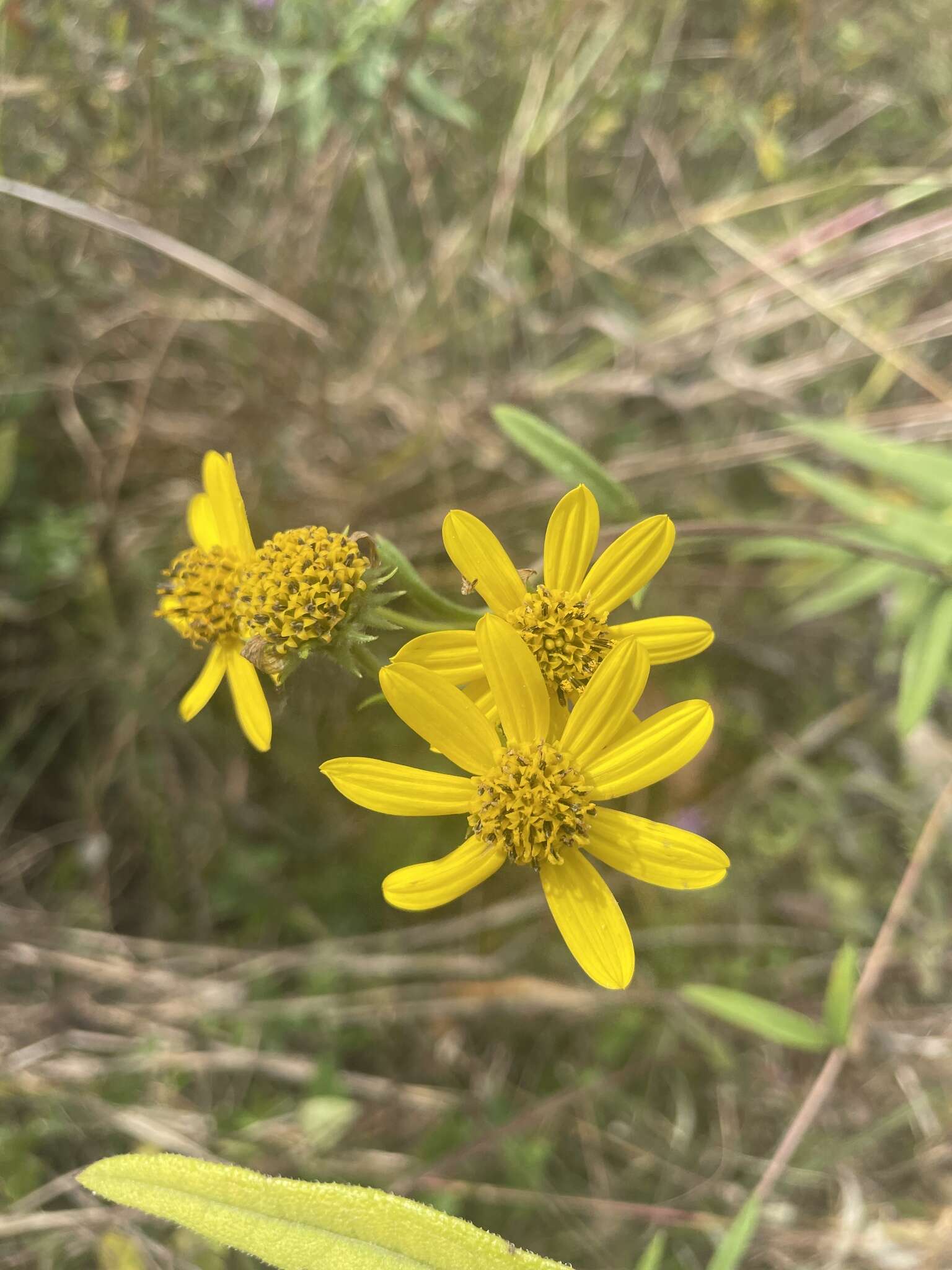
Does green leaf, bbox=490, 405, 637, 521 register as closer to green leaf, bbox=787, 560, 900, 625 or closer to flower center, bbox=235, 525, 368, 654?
flower center, bbox=235, 525, 368, 654

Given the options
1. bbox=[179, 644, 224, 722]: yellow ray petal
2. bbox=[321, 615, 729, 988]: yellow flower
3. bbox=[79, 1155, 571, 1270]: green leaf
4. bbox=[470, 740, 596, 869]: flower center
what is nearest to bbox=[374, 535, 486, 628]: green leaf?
bbox=[321, 615, 729, 988]: yellow flower

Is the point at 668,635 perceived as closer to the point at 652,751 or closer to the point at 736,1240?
the point at 652,751

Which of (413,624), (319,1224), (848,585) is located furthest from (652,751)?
(848,585)

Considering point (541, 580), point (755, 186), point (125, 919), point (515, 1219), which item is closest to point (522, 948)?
point (515, 1219)

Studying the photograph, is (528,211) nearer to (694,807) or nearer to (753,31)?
(753,31)

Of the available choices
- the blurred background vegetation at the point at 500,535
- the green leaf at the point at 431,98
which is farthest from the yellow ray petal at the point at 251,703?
the green leaf at the point at 431,98
